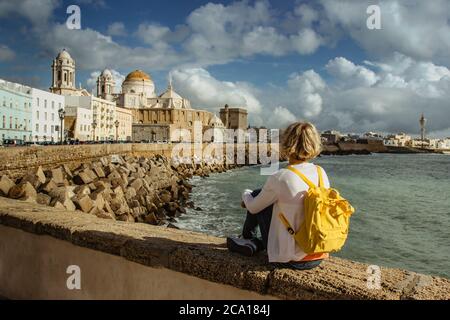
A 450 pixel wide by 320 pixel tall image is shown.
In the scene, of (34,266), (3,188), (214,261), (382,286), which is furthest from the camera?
(3,188)

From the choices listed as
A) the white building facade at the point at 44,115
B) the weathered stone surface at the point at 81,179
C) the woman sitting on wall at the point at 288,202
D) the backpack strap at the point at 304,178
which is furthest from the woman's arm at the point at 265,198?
Result: the white building facade at the point at 44,115

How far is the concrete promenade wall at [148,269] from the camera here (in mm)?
2090

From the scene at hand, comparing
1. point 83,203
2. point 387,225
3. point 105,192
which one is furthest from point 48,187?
point 387,225

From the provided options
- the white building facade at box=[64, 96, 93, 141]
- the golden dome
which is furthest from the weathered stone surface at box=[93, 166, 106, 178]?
the golden dome

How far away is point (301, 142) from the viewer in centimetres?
235

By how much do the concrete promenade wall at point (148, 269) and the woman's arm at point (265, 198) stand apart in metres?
0.32

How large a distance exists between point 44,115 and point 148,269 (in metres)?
40.6

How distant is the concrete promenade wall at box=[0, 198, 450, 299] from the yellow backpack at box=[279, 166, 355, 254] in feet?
0.57

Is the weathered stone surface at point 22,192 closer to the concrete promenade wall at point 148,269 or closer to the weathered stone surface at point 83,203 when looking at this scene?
the weathered stone surface at point 83,203

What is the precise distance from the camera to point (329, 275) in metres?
2.17
